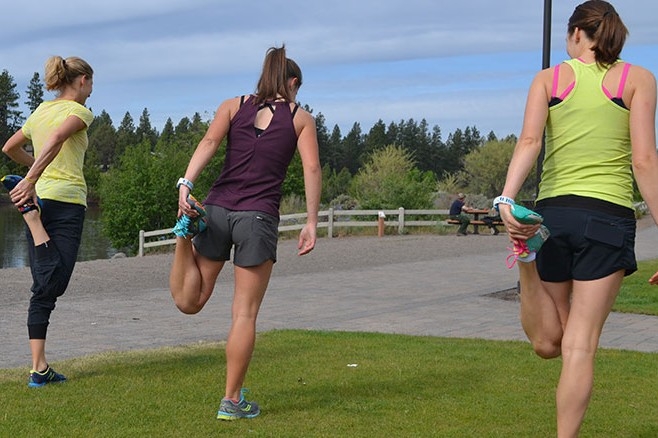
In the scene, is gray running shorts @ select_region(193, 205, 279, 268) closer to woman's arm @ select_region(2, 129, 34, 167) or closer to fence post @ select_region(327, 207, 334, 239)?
woman's arm @ select_region(2, 129, 34, 167)

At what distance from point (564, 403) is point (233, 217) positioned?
7.24 ft

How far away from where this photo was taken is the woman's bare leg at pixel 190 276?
5.66 m

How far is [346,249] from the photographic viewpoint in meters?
24.8

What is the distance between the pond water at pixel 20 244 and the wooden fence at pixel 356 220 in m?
7.52

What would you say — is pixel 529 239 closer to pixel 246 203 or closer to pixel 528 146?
pixel 528 146

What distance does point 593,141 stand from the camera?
4.45 m

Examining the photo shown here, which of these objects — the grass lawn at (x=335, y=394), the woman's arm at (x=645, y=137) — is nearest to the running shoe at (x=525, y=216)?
the woman's arm at (x=645, y=137)

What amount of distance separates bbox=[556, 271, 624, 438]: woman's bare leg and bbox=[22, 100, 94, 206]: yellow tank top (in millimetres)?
3715

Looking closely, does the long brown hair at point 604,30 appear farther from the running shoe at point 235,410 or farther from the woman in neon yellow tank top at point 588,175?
the running shoe at point 235,410

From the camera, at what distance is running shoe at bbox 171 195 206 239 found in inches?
212

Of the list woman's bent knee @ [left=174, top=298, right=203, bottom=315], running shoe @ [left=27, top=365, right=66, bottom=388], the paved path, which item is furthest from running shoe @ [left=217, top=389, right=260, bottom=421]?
the paved path

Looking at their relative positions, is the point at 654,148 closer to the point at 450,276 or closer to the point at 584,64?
the point at 584,64

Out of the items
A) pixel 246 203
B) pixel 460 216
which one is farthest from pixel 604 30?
pixel 460 216

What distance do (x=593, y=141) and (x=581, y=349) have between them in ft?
3.18
